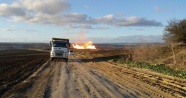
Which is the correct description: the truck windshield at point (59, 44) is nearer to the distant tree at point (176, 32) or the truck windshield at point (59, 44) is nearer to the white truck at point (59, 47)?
the white truck at point (59, 47)

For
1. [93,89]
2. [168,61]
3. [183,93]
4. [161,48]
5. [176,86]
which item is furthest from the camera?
[161,48]

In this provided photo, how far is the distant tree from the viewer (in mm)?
35438

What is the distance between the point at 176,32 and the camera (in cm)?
3578

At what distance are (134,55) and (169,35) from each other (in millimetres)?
4944

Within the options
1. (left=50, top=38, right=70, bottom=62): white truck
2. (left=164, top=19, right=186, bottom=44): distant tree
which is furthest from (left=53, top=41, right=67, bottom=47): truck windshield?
(left=164, top=19, right=186, bottom=44): distant tree

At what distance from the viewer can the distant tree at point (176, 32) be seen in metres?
35.4

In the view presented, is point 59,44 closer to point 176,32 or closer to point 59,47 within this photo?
point 59,47

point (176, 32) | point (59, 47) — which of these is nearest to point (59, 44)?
point (59, 47)

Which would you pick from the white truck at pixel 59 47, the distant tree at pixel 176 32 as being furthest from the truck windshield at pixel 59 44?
the distant tree at pixel 176 32

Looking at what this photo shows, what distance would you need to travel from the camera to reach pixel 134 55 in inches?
1499

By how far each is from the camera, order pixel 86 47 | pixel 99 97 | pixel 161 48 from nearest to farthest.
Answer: pixel 99 97 < pixel 161 48 < pixel 86 47

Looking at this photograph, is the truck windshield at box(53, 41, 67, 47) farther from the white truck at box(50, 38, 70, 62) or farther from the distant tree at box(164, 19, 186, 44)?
the distant tree at box(164, 19, 186, 44)

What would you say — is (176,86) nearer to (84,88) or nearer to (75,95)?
(84,88)

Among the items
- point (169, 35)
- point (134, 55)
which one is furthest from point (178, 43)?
point (134, 55)
